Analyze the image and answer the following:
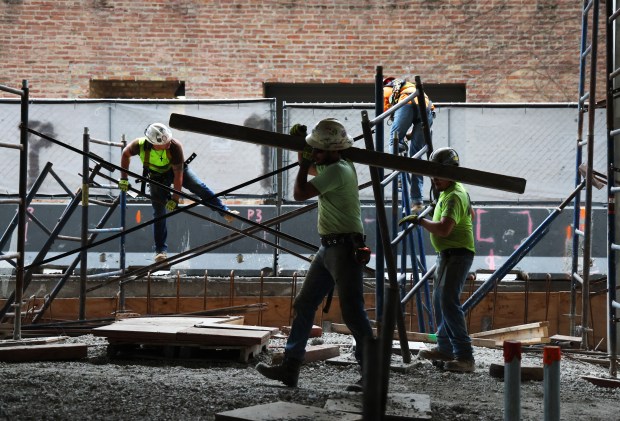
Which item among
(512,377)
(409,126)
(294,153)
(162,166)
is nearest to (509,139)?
(409,126)

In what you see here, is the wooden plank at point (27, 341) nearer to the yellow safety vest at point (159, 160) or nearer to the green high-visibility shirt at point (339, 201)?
the yellow safety vest at point (159, 160)

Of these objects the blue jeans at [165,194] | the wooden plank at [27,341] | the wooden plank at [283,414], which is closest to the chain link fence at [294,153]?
the blue jeans at [165,194]

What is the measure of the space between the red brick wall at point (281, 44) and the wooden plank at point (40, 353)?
1084 cm

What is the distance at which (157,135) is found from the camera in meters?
11.0

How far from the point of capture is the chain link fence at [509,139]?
41.7 ft

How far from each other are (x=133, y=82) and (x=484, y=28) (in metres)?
7.27

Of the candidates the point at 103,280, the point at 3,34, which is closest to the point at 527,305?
the point at 103,280

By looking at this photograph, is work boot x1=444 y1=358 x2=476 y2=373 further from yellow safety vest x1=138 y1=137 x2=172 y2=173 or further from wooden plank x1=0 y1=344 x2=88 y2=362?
yellow safety vest x1=138 y1=137 x2=172 y2=173

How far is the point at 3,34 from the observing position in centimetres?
1866

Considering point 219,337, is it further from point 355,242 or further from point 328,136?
point 328,136

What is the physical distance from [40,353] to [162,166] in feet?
11.8

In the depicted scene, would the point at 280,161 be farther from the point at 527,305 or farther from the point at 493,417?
the point at 493,417

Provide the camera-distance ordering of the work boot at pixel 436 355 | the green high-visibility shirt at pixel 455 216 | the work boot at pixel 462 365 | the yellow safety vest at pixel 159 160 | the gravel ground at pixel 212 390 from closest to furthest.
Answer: the gravel ground at pixel 212 390
the green high-visibility shirt at pixel 455 216
the work boot at pixel 462 365
the work boot at pixel 436 355
the yellow safety vest at pixel 159 160

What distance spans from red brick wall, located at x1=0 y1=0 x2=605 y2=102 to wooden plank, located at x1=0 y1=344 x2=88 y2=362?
10.8 metres
